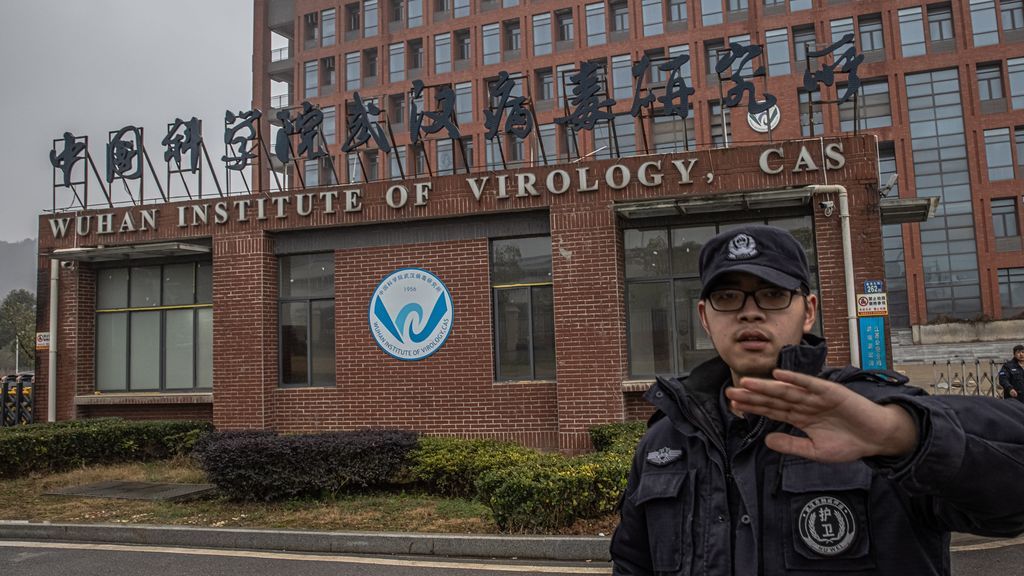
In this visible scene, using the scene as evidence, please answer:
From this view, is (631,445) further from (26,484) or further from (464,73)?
(464,73)

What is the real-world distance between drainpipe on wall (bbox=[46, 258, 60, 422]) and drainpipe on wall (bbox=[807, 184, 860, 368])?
44.1 feet

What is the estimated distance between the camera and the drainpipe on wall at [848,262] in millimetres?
10555

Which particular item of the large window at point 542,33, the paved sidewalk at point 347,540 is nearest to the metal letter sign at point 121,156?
the paved sidewalk at point 347,540

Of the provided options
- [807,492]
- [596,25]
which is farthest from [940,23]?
[807,492]

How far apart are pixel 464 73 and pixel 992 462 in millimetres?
46513

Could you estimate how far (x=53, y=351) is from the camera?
1438 centimetres

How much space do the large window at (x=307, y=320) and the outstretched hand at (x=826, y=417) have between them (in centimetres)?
1243

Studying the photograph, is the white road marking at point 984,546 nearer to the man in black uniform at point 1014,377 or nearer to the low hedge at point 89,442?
the man in black uniform at point 1014,377

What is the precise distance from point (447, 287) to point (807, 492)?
10944mm

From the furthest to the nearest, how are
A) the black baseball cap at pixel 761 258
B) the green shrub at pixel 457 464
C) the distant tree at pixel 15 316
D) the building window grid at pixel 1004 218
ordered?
the distant tree at pixel 15 316
the building window grid at pixel 1004 218
the green shrub at pixel 457 464
the black baseball cap at pixel 761 258

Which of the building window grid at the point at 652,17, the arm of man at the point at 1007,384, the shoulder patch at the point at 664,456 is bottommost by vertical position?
the arm of man at the point at 1007,384

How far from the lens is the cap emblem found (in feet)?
6.04

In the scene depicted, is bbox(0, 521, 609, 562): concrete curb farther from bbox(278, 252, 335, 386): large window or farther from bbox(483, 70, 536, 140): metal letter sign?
bbox(483, 70, 536, 140): metal letter sign

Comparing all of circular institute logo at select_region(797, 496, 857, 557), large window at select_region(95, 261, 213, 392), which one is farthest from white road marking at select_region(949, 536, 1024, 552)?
large window at select_region(95, 261, 213, 392)
